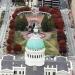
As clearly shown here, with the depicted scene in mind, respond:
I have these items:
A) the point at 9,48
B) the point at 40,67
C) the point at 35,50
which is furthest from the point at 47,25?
the point at 35,50

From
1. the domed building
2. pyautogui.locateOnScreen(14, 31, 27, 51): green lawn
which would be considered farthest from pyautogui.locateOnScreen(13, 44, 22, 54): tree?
the domed building

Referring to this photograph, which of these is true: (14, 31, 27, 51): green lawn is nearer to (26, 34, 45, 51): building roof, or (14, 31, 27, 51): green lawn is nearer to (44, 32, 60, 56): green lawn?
(44, 32, 60, 56): green lawn

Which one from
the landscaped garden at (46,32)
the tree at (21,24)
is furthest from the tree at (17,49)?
the tree at (21,24)

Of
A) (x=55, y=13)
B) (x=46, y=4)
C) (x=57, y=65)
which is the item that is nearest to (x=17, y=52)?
(x=57, y=65)

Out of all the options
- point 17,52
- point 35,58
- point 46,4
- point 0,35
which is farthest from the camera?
point 46,4

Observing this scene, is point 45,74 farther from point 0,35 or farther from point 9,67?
point 0,35

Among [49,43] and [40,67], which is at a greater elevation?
[49,43]

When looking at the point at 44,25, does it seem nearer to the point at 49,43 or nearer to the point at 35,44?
the point at 49,43

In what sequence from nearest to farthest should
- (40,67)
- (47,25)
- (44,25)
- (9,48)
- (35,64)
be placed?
1. (35,64)
2. (40,67)
3. (9,48)
4. (44,25)
5. (47,25)

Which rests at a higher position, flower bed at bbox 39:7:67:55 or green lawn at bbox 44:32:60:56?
flower bed at bbox 39:7:67:55
